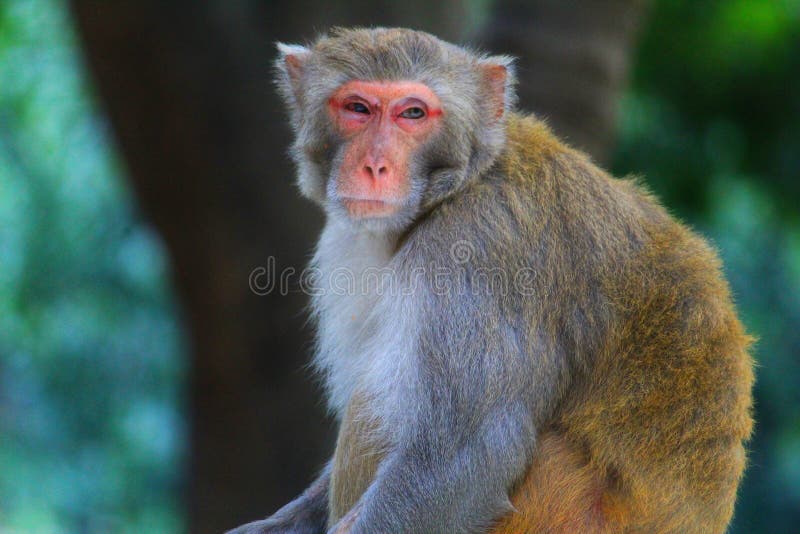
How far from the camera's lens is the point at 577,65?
329 inches

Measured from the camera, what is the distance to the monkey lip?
4738 millimetres

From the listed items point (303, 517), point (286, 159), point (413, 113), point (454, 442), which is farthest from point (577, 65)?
point (454, 442)

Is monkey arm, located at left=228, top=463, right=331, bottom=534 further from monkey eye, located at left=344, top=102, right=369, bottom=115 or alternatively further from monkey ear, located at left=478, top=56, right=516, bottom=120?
monkey ear, located at left=478, top=56, right=516, bottom=120

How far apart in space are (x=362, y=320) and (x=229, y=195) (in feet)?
15.6

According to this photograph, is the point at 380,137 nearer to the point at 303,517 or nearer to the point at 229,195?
the point at 303,517

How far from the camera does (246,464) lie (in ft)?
31.8

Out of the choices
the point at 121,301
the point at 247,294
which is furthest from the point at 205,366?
the point at 121,301

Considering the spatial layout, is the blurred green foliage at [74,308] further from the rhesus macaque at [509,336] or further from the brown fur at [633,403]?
the brown fur at [633,403]

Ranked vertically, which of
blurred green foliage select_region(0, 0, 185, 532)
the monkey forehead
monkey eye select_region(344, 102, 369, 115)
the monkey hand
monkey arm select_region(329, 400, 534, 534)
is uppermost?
the monkey forehead

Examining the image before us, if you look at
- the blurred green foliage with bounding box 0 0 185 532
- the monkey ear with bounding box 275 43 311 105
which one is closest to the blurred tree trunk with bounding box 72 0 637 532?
the blurred green foliage with bounding box 0 0 185 532

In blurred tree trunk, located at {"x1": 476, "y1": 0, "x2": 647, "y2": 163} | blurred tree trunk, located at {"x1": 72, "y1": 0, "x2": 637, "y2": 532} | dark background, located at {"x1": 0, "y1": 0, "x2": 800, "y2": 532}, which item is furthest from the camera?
blurred tree trunk, located at {"x1": 72, "y1": 0, "x2": 637, "y2": 532}

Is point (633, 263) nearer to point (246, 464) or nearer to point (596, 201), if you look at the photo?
point (596, 201)

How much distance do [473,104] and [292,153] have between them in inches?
37.5

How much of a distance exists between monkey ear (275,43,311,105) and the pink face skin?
0.51 m
